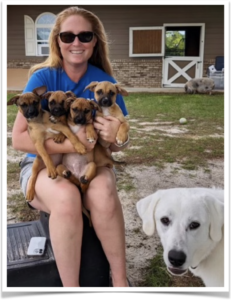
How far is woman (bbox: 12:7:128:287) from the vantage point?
1.52m

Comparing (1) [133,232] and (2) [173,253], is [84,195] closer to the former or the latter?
(2) [173,253]

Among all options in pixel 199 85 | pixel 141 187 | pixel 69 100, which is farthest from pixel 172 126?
pixel 69 100

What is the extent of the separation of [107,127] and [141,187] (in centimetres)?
150

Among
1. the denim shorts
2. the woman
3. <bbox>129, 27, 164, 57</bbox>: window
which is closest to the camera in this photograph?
the woman

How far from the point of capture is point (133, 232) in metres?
2.35

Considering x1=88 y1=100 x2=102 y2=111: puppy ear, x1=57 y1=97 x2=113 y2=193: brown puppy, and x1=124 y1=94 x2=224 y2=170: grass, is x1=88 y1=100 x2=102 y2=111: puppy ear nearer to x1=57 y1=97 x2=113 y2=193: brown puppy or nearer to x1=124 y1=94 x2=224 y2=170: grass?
x1=57 y1=97 x2=113 y2=193: brown puppy

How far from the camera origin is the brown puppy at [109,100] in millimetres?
1626

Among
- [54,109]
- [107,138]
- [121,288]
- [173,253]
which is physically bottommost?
[121,288]

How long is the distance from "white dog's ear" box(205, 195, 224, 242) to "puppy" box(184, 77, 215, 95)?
19.3 feet

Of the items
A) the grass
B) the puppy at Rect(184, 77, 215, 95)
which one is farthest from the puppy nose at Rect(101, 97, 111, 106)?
the puppy at Rect(184, 77, 215, 95)

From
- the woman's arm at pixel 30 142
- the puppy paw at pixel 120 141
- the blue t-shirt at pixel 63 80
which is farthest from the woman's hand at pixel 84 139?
the blue t-shirt at pixel 63 80
